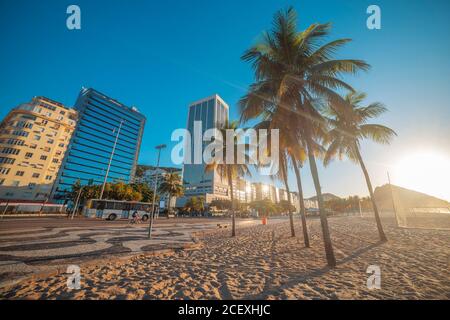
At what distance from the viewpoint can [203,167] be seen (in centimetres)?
11700

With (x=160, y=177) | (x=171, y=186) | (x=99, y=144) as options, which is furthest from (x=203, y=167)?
(x=171, y=186)

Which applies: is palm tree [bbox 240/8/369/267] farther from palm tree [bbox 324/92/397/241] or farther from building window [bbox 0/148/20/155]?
building window [bbox 0/148/20/155]

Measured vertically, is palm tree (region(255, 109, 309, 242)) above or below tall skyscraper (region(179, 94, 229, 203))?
below

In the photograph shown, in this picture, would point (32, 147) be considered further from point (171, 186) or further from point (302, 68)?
point (302, 68)

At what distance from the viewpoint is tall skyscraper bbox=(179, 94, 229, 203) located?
112 m

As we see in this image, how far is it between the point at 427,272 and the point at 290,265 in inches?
151

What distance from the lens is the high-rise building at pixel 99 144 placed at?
2960 inches

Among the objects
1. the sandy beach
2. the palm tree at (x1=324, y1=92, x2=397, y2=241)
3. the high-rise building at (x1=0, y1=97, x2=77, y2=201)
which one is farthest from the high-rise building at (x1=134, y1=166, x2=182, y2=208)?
the high-rise building at (x1=0, y1=97, x2=77, y2=201)

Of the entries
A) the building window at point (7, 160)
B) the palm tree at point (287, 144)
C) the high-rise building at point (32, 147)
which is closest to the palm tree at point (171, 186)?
the palm tree at point (287, 144)

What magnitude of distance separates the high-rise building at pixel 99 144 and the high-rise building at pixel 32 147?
17433 mm

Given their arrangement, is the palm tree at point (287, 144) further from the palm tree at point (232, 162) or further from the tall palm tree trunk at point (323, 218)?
the palm tree at point (232, 162)

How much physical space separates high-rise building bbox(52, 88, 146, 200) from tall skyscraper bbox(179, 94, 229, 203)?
118 ft

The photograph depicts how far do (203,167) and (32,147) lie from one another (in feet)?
260
